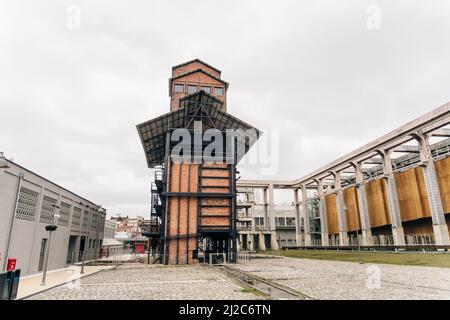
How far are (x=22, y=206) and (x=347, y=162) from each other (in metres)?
47.1

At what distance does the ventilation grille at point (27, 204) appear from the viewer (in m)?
18.3

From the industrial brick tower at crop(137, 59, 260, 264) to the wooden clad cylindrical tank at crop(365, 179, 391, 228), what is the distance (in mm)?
27568

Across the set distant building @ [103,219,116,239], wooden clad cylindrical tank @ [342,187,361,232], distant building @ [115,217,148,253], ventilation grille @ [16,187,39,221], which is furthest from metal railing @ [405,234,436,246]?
distant building @ [103,219,116,239]

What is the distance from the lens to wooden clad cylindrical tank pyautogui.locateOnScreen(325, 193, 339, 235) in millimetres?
57522

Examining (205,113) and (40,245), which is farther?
(205,113)

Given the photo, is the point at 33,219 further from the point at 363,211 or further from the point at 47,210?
the point at 363,211

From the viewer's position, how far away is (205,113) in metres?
31.3

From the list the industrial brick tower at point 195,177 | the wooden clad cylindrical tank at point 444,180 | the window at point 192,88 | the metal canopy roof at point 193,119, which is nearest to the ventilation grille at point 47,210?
the industrial brick tower at point 195,177

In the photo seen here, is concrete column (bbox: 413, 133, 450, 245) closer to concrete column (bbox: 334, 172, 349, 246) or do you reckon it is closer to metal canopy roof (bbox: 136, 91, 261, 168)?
concrete column (bbox: 334, 172, 349, 246)

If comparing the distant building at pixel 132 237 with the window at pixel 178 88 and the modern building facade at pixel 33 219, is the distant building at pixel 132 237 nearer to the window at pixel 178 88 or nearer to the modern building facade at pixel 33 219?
the modern building facade at pixel 33 219

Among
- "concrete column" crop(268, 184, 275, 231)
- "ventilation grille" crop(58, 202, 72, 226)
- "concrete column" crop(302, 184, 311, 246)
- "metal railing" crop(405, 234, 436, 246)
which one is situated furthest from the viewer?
"concrete column" crop(268, 184, 275, 231)
